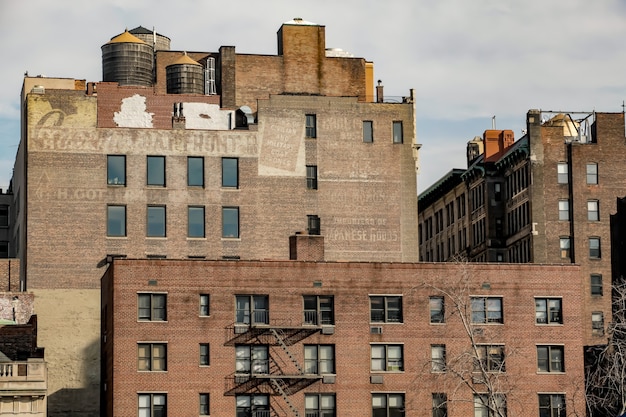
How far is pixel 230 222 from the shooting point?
119062 millimetres

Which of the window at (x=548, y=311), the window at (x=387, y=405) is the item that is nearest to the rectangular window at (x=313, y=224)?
the window at (x=548, y=311)

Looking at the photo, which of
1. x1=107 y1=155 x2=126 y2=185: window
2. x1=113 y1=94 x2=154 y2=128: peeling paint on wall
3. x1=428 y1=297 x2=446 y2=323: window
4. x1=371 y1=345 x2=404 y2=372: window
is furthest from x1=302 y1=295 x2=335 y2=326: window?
x1=113 y1=94 x2=154 y2=128: peeling paint on wall

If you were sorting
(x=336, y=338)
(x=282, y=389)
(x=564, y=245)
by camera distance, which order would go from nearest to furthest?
(x=282, y=389)
(x=336, y=338)
(x=564, y=245)

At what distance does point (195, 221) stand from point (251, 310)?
Result: 2035 centimetres

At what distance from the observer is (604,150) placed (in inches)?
5694

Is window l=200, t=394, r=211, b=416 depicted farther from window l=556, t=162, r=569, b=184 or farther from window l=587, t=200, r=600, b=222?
window l=587, t=200, r=600, b=222

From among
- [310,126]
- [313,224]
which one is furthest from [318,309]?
[310,126]

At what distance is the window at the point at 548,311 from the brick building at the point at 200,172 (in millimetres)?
19021

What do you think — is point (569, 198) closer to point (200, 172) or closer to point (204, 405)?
point (200, 172)

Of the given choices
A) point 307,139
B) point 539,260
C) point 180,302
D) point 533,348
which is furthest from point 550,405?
point 539,260

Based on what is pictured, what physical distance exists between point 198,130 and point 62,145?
10.2 meters

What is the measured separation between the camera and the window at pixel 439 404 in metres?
99.3

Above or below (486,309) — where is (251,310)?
below

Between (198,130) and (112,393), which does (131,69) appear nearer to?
(198,130)
